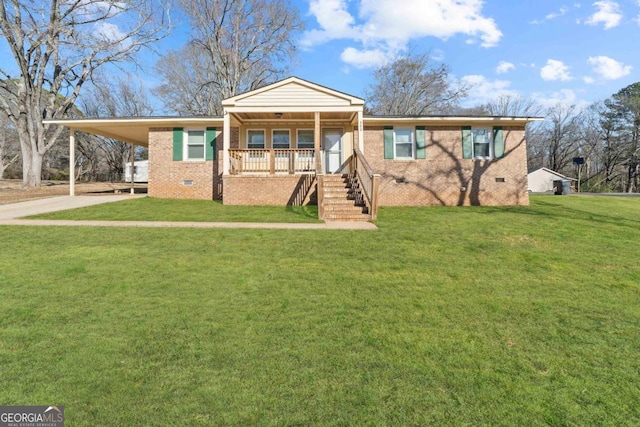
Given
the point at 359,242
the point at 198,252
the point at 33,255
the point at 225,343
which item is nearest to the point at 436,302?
the point at 225,343

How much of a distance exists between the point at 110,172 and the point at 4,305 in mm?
36814

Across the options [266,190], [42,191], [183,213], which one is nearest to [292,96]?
[266,190]

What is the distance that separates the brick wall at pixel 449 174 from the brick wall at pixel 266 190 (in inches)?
129

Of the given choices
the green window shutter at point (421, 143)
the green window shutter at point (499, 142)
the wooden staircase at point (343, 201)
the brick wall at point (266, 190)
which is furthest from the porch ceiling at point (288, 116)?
the green window shutter at point (499, 142)

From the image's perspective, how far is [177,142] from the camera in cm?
1343

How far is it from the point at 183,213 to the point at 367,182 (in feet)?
17.7

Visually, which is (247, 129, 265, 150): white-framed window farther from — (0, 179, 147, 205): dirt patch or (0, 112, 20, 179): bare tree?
(0, 112, 20, 179): bare tree

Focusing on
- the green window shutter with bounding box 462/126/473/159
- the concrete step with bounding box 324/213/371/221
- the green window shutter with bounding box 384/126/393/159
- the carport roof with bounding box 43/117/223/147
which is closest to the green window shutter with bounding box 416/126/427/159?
the green window shutter with bounding box 384/126/393/159

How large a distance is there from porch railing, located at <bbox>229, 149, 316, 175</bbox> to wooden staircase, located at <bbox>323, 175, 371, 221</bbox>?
53.2 inches

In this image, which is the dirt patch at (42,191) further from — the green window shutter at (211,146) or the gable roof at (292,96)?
the gable roof at (292,96)

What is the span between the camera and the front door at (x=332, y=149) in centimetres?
1380

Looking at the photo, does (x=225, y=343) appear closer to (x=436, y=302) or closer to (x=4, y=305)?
(x=436, y=302)

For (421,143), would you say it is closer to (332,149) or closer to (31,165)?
(332,149)

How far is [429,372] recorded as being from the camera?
239 centimetres
